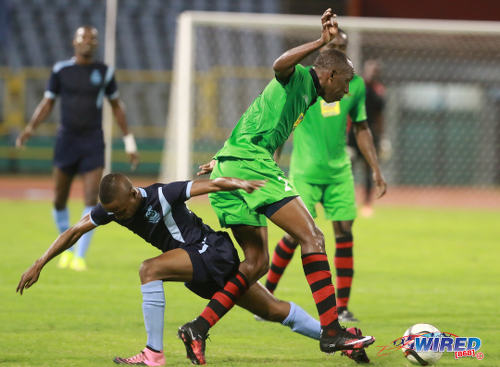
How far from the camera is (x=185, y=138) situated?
40.3ft

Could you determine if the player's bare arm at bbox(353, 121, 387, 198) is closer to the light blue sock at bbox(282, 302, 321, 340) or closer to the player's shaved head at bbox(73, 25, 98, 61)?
the light blue sock at bbox(282, 302, 321, 340)

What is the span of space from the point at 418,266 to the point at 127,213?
18.5 feet

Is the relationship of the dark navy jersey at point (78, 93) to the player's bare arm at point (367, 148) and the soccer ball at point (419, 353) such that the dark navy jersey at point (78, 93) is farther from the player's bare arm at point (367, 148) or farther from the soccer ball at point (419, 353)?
the soccer ball at point (419, 353)

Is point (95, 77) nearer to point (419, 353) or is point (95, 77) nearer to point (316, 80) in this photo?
point (316, 80)

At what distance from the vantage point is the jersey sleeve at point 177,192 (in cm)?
491

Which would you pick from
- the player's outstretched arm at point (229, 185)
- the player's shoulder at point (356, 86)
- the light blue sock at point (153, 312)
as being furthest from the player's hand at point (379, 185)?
the light blue sock at point (153, 312)

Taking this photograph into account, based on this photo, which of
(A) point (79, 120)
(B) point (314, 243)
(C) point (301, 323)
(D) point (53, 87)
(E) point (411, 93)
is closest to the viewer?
(B) point (314, 243)

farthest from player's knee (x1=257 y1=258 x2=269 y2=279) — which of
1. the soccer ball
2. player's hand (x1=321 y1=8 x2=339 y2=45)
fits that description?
player's hand (x1=321 y1=8 x2=339 y2=45)

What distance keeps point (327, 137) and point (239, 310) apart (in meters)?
1.51

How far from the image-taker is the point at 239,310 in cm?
709

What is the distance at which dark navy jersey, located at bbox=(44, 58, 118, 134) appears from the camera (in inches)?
357

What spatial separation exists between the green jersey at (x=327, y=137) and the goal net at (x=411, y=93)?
12.5 meters

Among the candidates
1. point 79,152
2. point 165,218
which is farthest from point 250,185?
point 79,152

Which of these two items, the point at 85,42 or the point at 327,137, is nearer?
the point at 327,137
